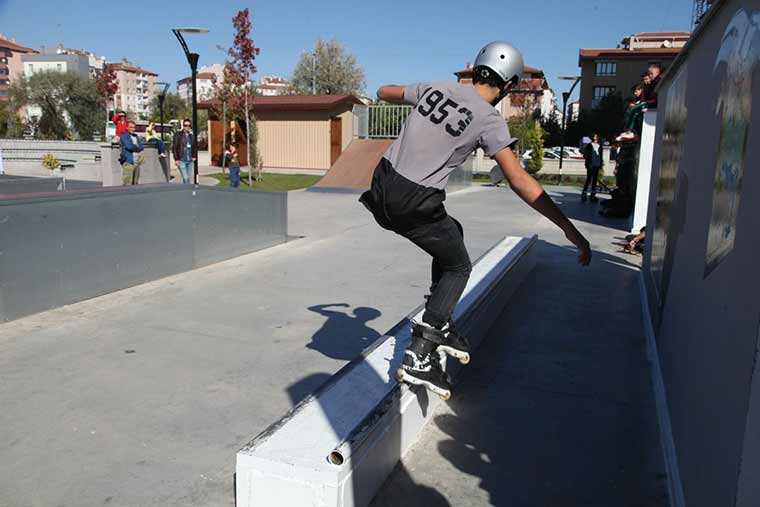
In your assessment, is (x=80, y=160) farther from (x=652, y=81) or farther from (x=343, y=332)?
(x=343, y=332)

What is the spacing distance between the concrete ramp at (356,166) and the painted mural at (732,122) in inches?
668

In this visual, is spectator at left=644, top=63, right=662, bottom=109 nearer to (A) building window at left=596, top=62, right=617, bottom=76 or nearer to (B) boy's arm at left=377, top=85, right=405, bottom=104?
(B) boy's arm at left=377, top=85, right=405, bottom=104

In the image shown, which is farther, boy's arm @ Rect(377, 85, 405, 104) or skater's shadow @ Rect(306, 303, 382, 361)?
Answer: skater's shadow @ Rect(306, 303, 382, 361)

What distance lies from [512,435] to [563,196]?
63.8ft

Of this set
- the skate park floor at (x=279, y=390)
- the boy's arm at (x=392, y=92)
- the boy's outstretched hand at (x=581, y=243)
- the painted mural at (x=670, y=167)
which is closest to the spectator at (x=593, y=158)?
the skate park floor at (x=279, y=390)

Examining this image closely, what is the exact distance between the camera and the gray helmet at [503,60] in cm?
317

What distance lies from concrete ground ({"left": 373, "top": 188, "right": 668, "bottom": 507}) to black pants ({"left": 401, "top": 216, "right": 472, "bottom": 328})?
792 millimetres

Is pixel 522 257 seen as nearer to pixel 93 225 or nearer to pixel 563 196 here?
pixel 93 225

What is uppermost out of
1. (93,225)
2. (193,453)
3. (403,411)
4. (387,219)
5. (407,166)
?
(407,166)

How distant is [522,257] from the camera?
7566 mm

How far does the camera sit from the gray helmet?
3174 mm

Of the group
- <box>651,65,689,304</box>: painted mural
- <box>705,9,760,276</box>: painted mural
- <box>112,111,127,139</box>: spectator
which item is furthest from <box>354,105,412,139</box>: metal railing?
<box>705,9,760,276</box>: painted mural

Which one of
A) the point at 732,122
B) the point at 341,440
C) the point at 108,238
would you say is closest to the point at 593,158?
the point at 108,238

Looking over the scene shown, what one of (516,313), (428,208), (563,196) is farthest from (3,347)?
(563,196)
